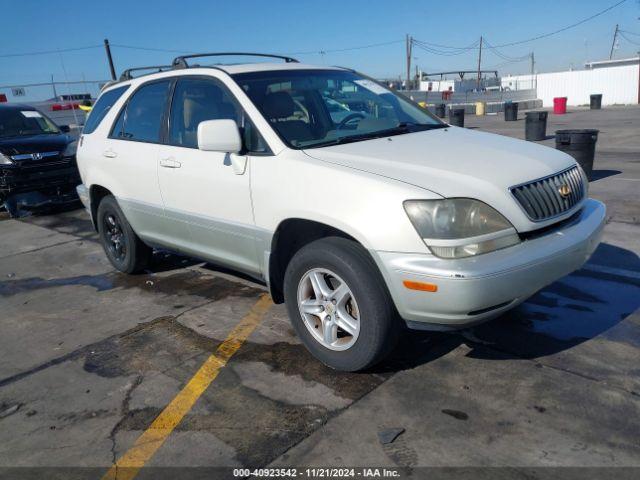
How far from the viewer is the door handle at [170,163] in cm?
416

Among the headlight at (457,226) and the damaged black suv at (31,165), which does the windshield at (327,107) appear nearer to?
the headlight at (457,226)

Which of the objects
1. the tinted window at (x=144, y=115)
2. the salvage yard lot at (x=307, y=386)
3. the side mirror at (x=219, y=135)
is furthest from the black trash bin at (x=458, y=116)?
the side mirror at (x=219, y=135)

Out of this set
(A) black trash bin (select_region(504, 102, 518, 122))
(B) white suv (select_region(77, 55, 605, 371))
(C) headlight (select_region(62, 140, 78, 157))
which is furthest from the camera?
(A) black trash bin (select_region(504, 102, 518, 122))

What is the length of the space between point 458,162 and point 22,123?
9.58 metres

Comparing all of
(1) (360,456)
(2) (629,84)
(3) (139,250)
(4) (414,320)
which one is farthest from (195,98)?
(2) (629,84)

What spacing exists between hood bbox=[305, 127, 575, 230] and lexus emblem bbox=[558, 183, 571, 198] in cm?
11

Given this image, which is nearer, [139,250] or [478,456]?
[478,456]

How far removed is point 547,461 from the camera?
8.02ft

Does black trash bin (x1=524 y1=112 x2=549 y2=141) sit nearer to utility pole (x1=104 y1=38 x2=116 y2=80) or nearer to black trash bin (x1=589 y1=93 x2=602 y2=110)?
black trash bin (x1=589 y1=93 x2=602 y2=110)

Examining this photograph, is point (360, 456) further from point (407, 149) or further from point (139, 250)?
point (139, 250)

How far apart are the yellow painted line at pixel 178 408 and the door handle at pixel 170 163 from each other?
1.31 m

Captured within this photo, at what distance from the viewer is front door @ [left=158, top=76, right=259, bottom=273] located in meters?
3.71

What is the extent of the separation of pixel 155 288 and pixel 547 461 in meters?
3.81

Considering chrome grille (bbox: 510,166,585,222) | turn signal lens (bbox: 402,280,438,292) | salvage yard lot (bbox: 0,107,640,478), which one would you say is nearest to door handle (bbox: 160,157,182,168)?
salvage yard lot (bbox: 0,107,640,478)
